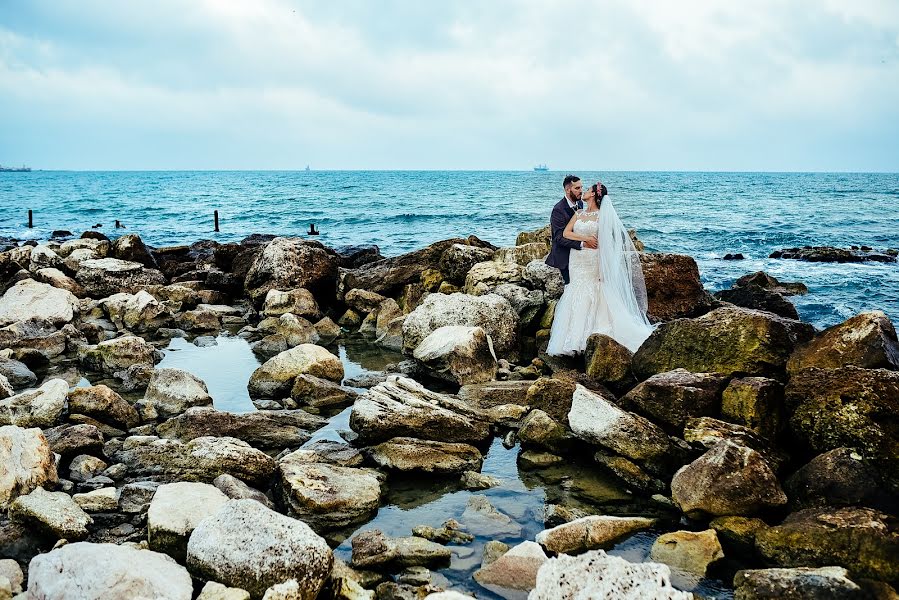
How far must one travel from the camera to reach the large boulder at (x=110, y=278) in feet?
58.8

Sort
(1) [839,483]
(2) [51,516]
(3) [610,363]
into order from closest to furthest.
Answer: (2) [51,516]
(1) [839,483]
(3) [610,363]

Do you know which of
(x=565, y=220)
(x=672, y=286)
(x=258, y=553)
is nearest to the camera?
(x=258, y=553)

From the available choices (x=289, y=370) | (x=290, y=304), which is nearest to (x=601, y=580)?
(x=289, y=370)

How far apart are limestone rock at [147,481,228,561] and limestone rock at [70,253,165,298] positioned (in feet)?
43.4

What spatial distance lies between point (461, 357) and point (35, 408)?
5.68 m

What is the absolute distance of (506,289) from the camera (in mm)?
13281

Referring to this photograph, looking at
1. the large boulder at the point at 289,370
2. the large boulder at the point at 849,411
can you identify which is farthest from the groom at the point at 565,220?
the large boulder at the point at 849,411

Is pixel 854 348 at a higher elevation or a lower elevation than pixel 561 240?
lower

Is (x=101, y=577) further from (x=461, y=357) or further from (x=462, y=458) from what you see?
(x=461, y=357)

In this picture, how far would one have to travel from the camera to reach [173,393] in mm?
9328

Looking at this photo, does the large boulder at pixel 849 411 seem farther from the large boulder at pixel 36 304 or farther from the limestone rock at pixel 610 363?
the large boulder at pixel 36 304

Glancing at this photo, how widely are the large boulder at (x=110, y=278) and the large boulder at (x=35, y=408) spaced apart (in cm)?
984

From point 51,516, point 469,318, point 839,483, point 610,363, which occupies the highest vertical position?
point 469,318

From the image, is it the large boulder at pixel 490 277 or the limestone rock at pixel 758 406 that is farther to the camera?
the large boulder at pixel 490 277
